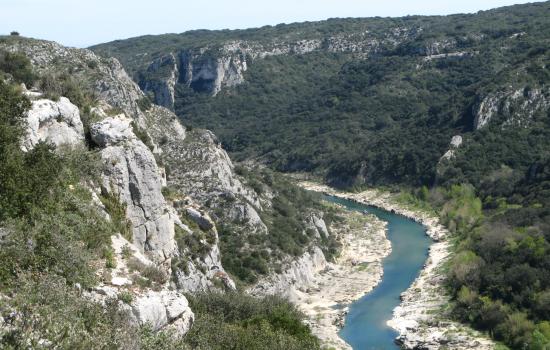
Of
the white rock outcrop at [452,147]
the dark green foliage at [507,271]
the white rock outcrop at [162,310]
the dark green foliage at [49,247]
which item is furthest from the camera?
the white rock outcrop at [452,147]

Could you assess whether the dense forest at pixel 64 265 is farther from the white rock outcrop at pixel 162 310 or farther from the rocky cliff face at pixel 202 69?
the rocky cliff face at pixel 202 69

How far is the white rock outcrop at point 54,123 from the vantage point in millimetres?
27250

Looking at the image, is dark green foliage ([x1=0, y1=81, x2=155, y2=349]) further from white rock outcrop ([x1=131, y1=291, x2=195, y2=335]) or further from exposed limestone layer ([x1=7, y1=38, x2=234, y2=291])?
exposed limestone layer ([x1=7, y1=38, x2=234, y2=291])

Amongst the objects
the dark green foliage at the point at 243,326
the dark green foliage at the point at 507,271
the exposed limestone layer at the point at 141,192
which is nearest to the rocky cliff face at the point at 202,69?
the dark green foliage at the point at 507,271

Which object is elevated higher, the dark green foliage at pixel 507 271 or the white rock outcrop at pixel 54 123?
the white rock outcrop at pixel 54 123

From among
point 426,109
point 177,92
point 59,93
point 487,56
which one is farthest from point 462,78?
point 59,93

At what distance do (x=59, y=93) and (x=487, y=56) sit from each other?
127 m

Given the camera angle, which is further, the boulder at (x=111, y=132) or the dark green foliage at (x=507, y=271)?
the dark green foliage at (x=507, y=271)

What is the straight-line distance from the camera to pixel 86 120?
3188cm

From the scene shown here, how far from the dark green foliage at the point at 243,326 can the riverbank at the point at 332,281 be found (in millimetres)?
12399

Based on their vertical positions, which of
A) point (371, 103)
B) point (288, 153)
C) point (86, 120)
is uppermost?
point (86, 120)

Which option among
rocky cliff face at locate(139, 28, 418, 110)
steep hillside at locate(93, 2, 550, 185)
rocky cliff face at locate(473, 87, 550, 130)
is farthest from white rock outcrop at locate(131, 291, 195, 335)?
rocky cliff face at locate(139, 28, 418, 110)

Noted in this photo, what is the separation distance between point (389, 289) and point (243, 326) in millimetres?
31471

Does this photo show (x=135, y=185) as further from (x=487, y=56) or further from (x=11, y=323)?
(x=487, y=56)
